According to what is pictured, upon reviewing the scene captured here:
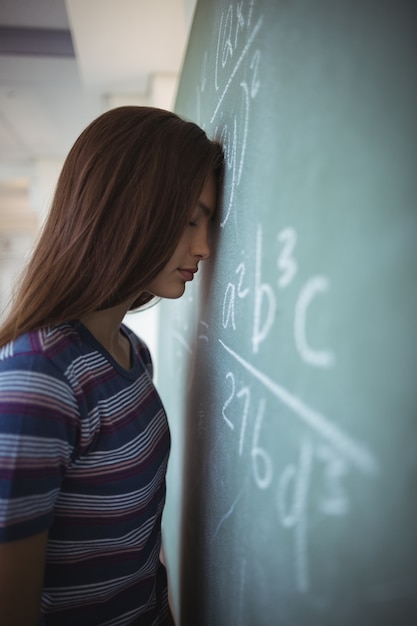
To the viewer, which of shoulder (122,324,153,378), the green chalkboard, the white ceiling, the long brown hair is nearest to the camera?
the green chalkboard

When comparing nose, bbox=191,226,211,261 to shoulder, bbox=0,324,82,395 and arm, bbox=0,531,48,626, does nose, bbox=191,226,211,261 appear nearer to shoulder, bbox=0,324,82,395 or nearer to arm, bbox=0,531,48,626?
shoulder, bbox=0,324,82,395

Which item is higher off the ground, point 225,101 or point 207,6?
point 207,6

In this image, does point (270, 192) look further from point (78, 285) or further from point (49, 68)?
point (49, 68)

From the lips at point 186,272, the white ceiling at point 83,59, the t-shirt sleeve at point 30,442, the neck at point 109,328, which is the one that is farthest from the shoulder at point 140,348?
the white ceiling at point 83,59

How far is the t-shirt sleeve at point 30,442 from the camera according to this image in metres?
0.52

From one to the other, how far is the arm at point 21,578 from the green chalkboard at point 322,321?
0.80 ft

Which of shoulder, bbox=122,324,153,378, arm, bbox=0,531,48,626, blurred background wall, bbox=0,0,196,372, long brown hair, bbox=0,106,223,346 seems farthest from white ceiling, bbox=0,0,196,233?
arm, bbox=0,531,48,626

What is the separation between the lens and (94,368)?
0.65m

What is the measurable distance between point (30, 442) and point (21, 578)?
0.60 ft

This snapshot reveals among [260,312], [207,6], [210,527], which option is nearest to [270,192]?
[260,312]

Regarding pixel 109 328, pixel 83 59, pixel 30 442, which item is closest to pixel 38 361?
pixel 30 442

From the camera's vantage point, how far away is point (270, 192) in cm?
44

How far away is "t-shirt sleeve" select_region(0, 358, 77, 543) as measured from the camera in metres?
0.52

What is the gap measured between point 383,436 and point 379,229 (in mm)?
118
